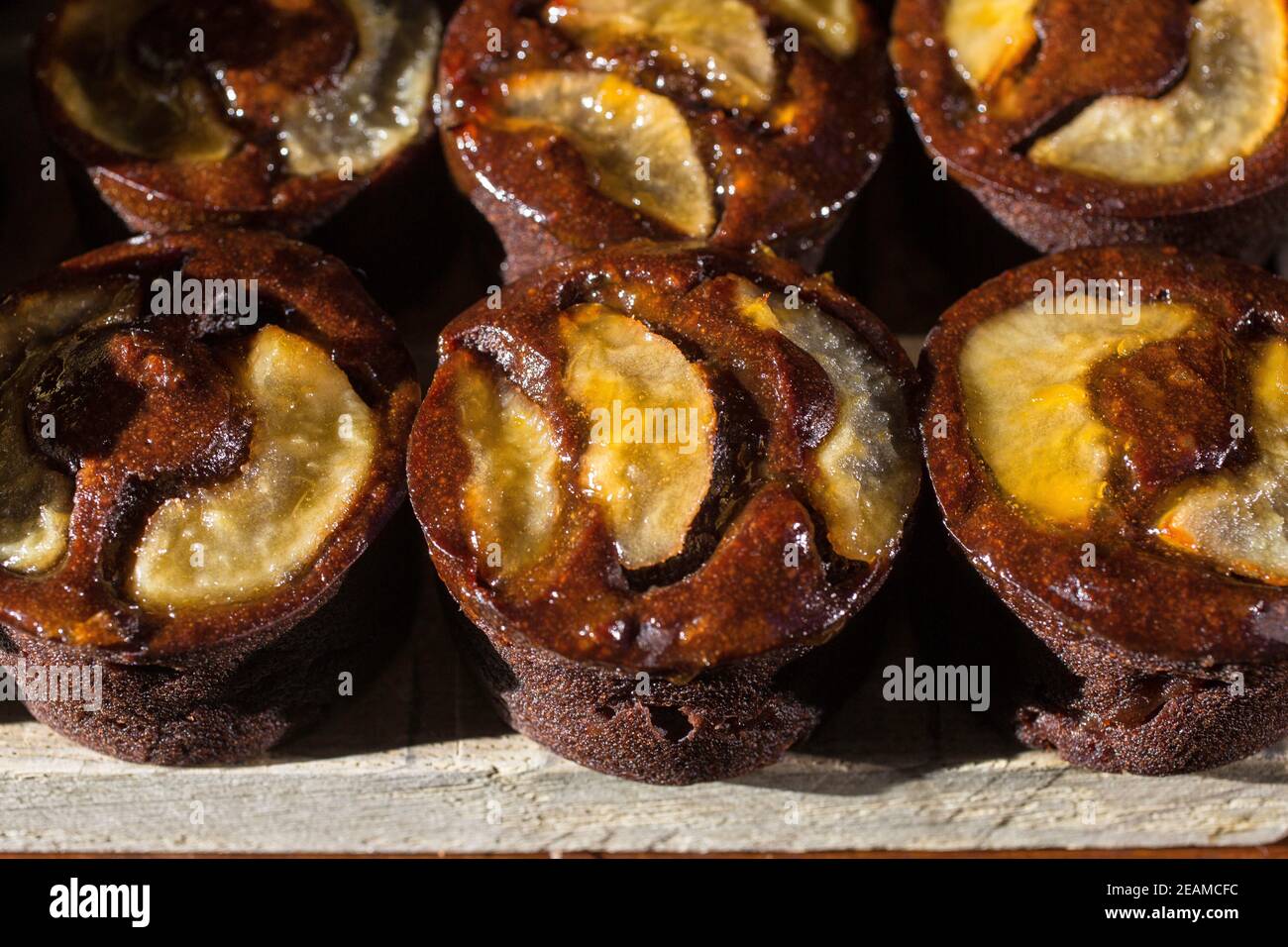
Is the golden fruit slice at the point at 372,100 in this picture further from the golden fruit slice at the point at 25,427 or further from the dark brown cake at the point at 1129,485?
the dark brown cake at the point at 1129,485

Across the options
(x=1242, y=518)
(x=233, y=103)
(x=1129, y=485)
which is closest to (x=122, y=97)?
(x=233, y=103)

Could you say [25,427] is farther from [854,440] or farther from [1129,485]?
[1129,485]

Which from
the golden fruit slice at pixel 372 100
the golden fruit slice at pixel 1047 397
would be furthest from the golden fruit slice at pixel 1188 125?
the golden fruit slice at pixel 372 100

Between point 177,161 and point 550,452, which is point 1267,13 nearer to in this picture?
point 550,452

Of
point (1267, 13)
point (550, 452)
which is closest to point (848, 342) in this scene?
point (550, 452)

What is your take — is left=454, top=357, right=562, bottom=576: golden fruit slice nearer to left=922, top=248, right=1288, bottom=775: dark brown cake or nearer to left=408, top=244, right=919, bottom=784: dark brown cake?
left=408, top=244, right=919, bottom=784: dark brown cake
